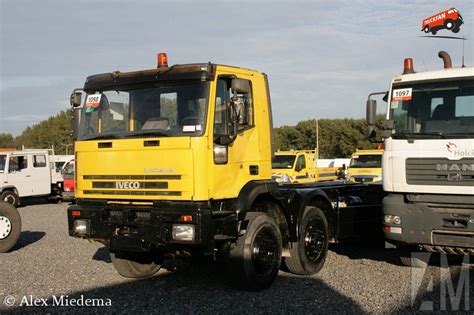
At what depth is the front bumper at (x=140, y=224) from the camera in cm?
611

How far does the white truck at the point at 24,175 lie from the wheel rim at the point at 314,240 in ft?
48.2

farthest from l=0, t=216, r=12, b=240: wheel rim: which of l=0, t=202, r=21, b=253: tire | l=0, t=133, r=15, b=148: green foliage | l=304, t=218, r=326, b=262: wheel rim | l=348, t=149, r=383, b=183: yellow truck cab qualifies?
l=0, t=133, r=15, b=148: green foliage

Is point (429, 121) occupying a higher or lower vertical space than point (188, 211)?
higher

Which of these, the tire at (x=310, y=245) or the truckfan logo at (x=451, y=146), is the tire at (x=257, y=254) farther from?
the truckfan logo at (x=451, y=146)

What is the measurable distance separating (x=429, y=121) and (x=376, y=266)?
2.59m

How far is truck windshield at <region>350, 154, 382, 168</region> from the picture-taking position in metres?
18.7

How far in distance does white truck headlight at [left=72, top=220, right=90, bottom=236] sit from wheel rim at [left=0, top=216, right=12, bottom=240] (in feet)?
13.6

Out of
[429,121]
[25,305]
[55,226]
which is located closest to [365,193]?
[429,121]

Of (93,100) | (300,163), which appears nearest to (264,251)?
(93,100)

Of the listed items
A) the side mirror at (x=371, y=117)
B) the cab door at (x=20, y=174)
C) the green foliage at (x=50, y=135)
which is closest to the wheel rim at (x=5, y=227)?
the side mirror at (x=371, y=117)

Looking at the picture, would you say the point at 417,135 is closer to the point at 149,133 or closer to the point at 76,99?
the point at 149,133

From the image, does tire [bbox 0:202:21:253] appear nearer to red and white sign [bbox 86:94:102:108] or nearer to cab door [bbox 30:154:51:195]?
red and white sign [bbox 86:94:102:108]

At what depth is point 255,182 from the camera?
7066mm

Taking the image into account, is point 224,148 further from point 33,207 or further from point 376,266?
point 33,207
